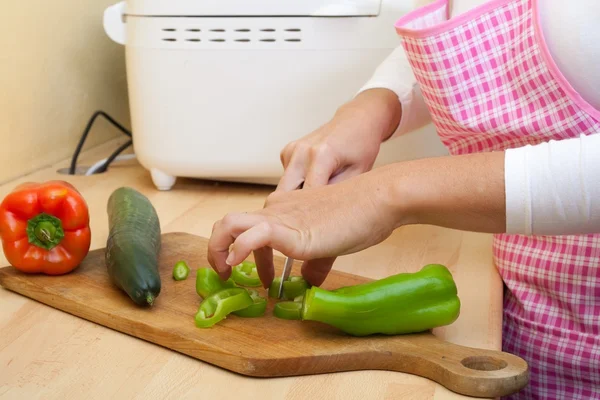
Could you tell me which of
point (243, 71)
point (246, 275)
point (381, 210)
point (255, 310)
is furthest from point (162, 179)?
point (381, 210)

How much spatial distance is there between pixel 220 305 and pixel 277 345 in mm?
81

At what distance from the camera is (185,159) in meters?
1.28

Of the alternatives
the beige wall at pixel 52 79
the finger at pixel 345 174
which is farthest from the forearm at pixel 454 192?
the beige wall at pixel 52 79

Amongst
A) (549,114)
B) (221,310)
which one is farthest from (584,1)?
(221,310)

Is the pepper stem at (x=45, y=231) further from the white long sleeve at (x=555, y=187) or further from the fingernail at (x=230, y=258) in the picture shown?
the white long sleeve at (x=555, y=187)

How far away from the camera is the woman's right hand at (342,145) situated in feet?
2.97

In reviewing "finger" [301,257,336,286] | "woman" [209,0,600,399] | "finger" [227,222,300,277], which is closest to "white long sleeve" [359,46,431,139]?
"woman" [209,0,600,399]

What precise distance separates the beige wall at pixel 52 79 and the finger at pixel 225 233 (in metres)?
0.68

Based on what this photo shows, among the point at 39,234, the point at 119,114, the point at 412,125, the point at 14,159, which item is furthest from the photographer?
the point at 119,114

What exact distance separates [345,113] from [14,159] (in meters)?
0.67

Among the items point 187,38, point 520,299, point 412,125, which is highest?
point 187,38

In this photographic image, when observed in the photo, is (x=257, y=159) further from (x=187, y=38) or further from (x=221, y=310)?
(x=221, y=310)

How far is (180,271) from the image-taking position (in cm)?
91

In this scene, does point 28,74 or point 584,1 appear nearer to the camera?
point 584,1
